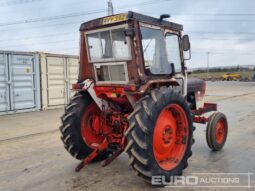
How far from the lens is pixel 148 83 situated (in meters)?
4.28

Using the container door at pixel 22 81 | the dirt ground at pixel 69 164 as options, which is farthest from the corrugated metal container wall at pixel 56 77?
the dirt ground at pixel 69 164

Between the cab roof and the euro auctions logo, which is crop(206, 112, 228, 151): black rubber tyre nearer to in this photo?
the euro auctions logo

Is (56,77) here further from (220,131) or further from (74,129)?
(220,131)

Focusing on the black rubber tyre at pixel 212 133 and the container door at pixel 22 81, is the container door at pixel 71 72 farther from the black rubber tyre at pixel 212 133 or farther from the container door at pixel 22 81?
the black rubber tyre at pixel 212 133

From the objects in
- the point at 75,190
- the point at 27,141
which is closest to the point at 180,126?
the point at 75,190

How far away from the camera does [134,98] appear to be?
447 cm

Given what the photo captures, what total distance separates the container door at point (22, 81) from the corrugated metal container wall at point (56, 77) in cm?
51

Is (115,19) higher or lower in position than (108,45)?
higher

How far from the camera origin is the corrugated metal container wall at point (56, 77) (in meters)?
12.7

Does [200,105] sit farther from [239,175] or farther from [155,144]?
[155,144]

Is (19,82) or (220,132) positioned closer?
(220,132)

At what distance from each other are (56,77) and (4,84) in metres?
2.47

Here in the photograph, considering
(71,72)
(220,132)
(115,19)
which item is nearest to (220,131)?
(220,132)

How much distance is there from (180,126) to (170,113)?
295 mm
